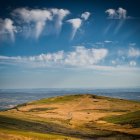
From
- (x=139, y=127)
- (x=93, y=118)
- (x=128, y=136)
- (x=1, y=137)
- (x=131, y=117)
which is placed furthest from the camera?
(x=93, y=118)

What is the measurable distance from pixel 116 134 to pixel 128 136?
7.13 m

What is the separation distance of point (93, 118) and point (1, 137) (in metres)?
106

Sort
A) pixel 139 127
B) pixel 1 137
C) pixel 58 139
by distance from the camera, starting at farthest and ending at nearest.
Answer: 1. pixel 139 127
2. pixel 58 139
3. pixel 1 137

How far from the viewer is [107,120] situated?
181375 millimetres

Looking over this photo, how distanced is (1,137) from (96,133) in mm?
50911

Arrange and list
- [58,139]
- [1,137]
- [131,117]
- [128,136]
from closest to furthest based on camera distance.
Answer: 1. [1,137]
2. [58,139]
3. [128,136]
4. [131,117]

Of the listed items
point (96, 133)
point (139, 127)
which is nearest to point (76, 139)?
point (96, 133)

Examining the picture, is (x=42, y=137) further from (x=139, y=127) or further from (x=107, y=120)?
(x=107, y=120)

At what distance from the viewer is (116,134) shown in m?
131

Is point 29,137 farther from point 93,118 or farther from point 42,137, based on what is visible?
point 93,118

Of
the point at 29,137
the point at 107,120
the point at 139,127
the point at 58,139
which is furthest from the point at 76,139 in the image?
the point at 107,120

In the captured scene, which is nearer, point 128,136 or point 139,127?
point 128,136

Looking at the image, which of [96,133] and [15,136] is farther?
[96,133]

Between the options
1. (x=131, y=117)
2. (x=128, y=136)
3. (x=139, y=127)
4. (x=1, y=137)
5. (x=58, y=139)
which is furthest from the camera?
(x=131, y=117)
